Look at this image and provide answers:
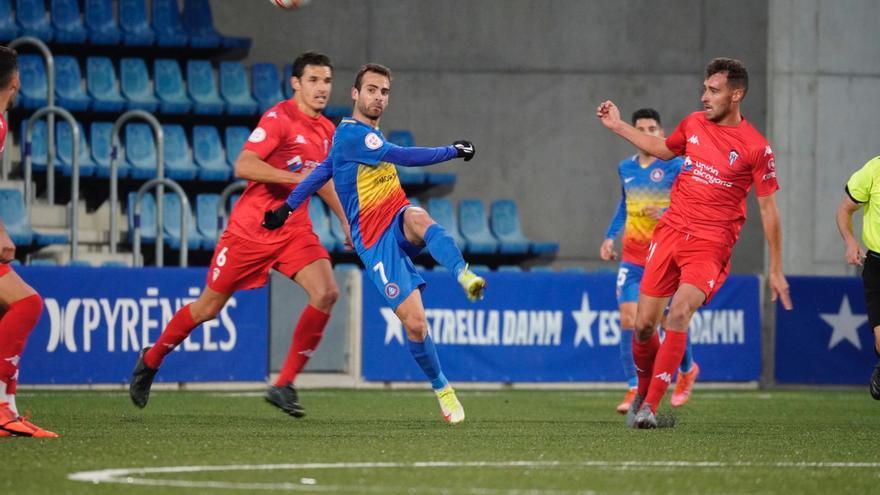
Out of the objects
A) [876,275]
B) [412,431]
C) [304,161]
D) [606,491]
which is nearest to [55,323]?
[304,161]

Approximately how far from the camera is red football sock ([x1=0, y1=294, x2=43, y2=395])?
7832 millimetres

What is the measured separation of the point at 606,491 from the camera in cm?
573

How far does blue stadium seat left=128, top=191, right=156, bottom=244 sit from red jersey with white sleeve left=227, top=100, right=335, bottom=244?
6.44m

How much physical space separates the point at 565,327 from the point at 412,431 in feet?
22.8

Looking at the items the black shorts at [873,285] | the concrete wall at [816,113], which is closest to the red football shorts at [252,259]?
the black shorts at [873,285]

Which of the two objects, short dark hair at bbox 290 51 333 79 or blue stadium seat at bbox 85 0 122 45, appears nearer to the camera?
short dark hair at bbox 290 51 333 79

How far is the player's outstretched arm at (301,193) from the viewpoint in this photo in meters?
8.95

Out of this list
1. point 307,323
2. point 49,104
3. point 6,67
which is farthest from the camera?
point 49,104

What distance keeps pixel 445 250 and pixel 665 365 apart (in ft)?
5.28

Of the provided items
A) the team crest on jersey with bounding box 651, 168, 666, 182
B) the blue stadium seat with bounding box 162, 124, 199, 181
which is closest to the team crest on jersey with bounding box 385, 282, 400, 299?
the team crest on jersey with bounding box 651, 168, 666, 182

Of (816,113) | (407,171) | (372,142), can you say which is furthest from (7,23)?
(816,113)

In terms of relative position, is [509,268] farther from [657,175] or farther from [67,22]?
[657,175]

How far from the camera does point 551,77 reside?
65.8ft

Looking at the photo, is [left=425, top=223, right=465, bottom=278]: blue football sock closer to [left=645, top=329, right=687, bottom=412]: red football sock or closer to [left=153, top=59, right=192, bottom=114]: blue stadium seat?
[left=645, top=329, right=687, bottom=412]: red football sock
